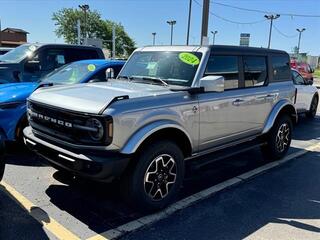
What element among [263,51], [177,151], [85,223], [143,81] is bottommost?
[85,223]

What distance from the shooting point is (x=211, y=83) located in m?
4.41

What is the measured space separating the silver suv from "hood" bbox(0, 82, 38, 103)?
1287 millimetres

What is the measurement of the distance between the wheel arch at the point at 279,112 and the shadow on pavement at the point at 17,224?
12.5 ft

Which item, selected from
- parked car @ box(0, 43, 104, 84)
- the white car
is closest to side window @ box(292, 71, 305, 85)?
the white car

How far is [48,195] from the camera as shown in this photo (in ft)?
14.8

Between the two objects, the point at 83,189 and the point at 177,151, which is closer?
the point at 177,151

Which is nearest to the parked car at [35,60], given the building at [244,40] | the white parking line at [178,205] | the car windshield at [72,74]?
the car windshield at [72,74]

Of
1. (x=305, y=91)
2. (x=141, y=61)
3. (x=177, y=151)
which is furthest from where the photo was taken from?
(x=305, y=91)

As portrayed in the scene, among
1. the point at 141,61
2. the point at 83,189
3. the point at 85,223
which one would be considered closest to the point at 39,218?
the point at 85,223

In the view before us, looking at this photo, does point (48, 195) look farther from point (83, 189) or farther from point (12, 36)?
point (12, 36)

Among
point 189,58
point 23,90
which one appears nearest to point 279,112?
point 189,58

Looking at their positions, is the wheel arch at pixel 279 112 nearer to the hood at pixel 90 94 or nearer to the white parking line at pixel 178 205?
the white parking line at pixel 178 205

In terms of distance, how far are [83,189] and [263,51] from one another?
365 centimetres

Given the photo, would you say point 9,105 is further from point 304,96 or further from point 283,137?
point 304,96
